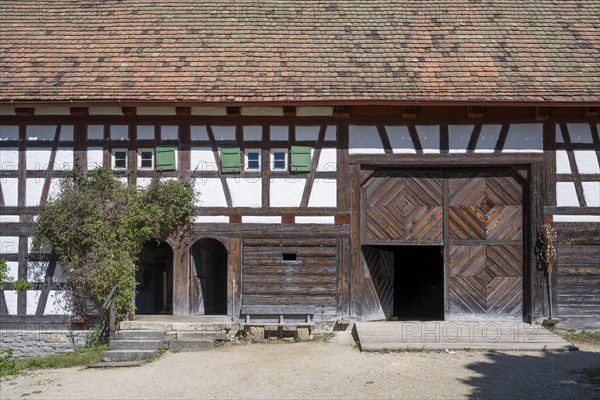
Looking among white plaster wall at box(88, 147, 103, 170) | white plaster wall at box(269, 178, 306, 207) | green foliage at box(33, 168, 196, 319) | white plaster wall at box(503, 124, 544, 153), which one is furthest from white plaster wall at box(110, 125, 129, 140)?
white plaster wall at box(503, 124, 544, 153)

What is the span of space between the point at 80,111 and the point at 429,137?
7.12 m

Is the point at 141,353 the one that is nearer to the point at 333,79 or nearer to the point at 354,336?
the point at 354,336

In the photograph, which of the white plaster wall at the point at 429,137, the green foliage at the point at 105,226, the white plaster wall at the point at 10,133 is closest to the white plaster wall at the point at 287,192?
the green foliage at the point at 105,226

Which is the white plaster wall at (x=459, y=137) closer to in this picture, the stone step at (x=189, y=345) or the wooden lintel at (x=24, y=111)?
the stone step at (x=189, y=345)

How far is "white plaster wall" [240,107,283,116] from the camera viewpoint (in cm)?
1402

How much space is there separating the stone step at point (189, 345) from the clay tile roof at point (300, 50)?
4.63 metres

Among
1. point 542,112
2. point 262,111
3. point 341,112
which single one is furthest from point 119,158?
point 542,112

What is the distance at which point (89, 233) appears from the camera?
526 inches

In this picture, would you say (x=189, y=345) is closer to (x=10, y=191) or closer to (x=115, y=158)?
(x=115, y=158)

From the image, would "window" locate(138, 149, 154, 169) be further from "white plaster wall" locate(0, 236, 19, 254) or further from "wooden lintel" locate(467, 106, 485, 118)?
"wooden lintel" locate(467, 106, 485, 118)

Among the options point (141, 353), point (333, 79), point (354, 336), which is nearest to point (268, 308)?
point (354, 336)

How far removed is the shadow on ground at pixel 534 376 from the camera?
9352 mm

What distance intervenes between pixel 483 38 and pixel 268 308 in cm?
762

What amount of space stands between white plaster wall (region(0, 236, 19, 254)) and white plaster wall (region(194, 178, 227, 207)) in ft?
12.5
